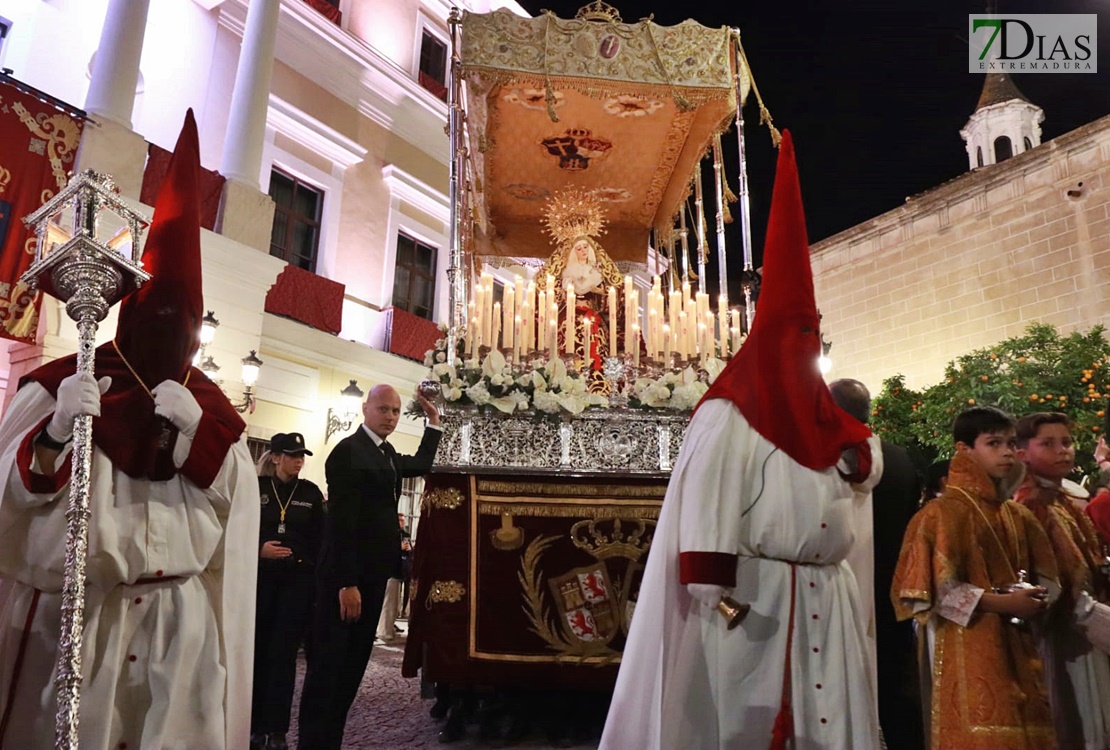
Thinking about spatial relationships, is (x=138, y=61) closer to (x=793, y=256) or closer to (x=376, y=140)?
(x=376, y=140)

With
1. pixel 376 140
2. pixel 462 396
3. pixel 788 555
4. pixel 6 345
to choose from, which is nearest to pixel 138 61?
pixel 6 345

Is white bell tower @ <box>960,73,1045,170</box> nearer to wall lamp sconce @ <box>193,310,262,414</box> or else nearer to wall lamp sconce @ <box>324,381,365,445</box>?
wall lamp sconce @ <box>324,381,365,445</box>

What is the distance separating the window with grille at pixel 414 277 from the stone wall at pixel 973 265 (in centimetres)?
854

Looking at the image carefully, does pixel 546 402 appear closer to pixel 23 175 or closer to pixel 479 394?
pixel 479 394

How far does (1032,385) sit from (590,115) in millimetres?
8533

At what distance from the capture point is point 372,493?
11.8 ft

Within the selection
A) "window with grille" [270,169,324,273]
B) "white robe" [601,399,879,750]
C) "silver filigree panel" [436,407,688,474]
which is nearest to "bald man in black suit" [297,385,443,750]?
"silver filigree panel" [436,407,688,474]

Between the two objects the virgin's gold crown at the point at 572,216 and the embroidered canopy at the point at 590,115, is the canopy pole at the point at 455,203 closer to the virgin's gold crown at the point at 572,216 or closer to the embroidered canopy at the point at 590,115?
the embroidered canopy at the point at 590,115

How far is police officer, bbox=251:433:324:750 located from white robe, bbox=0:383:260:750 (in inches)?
54.5

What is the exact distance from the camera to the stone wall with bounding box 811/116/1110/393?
14.3 m

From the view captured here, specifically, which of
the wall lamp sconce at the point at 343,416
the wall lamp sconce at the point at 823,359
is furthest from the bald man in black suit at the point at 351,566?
the wall lamp sconce at the point at 343,416

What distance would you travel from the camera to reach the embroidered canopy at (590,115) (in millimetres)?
5559

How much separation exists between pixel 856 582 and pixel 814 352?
805 mm

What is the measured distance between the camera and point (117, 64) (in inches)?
356
